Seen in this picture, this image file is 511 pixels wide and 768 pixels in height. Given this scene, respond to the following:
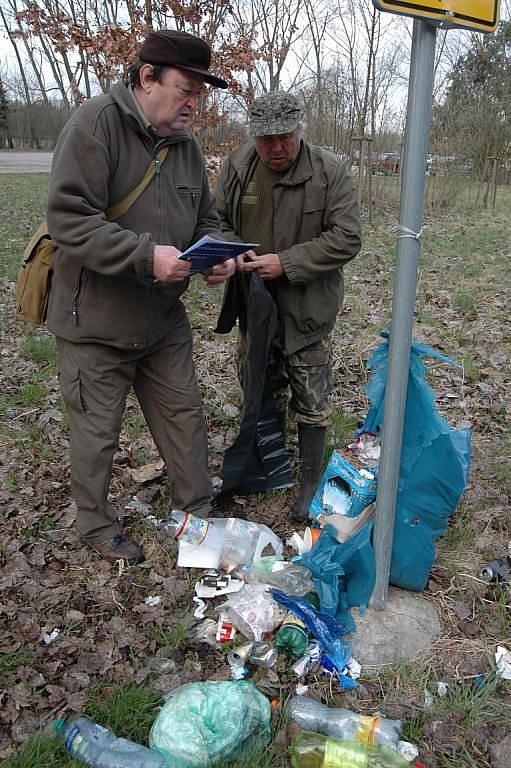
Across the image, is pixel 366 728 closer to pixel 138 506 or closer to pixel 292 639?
pixel 292 639

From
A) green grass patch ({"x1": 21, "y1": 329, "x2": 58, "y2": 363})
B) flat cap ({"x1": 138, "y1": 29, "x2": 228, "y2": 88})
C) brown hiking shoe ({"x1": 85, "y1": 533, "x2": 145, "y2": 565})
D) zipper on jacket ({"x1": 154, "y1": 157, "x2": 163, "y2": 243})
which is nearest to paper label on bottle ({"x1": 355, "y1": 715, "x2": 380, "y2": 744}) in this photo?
brown hiking shoe ({"x1": 85, "y1": 533, "x2": 145, "y2": 565})

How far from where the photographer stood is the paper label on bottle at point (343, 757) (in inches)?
79.7

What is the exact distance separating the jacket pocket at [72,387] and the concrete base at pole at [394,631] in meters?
1.50

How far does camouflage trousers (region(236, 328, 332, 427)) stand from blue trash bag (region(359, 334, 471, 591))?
769mm

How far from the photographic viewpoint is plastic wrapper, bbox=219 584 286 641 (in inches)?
104

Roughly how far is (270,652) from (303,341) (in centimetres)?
149

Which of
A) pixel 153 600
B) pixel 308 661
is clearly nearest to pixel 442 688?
pixel 308 661

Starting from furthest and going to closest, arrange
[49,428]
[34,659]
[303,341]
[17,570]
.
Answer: [49,428]
[303,341]
[17,570]
[34,659]

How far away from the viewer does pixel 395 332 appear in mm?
2350

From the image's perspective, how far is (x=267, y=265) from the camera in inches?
120

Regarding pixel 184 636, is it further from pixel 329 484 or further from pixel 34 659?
pixel 329 484

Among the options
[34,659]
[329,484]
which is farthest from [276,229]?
[34,659]

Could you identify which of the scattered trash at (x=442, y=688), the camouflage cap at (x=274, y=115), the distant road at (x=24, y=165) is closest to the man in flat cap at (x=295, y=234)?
the camouflage cap at (x=274, y=115)

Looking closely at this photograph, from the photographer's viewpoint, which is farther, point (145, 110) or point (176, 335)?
point (176, 335)
